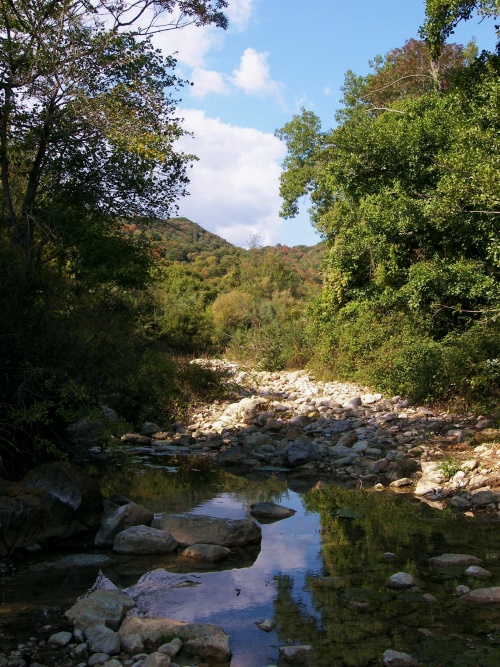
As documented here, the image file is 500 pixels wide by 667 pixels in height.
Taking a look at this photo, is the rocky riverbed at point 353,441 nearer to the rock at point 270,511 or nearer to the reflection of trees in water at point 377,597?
the reflection of trees in water at point 377,597

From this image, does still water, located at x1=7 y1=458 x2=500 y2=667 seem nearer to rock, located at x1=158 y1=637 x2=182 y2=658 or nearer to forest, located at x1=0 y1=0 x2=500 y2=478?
rock, located at x1=158 y1=637 x2=182 y2=658

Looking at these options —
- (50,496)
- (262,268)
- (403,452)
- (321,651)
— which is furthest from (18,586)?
(262,268)

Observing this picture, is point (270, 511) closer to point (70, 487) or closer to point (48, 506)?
point (70, 487)

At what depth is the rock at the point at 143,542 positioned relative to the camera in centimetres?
668

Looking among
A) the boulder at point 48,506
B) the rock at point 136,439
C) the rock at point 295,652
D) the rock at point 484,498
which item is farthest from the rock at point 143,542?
the rock at point 136,439

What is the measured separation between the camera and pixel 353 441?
1209cm

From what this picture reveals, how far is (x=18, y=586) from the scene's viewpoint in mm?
5633

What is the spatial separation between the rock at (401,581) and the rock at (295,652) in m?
1.43

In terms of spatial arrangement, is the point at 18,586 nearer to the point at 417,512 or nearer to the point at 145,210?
the point at 417,512

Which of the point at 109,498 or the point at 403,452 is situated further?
the point at 403,452

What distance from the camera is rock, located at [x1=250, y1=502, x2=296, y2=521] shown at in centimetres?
827

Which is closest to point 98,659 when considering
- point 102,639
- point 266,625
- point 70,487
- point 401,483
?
point 102,639

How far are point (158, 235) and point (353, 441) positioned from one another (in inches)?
284

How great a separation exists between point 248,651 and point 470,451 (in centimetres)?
681
